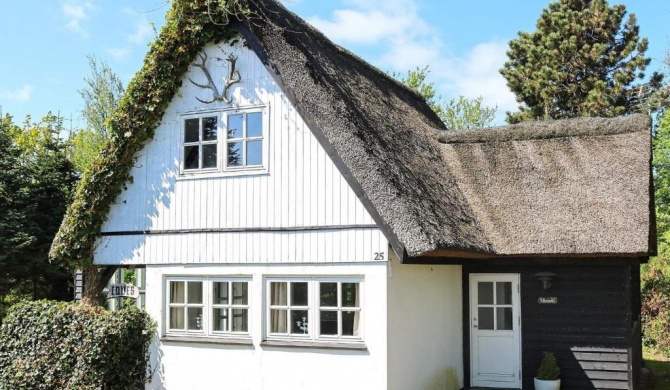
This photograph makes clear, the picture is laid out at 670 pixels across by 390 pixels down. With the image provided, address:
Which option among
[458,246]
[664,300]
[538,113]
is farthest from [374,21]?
[538,113]

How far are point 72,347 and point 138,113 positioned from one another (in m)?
3.89

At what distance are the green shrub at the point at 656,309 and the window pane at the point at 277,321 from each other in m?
12.5

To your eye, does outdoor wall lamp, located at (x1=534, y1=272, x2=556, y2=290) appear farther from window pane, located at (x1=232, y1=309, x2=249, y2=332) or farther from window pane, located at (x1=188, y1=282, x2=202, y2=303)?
Answer: window pane, located at (x1=188, y1=282, x2=202, y2=303)

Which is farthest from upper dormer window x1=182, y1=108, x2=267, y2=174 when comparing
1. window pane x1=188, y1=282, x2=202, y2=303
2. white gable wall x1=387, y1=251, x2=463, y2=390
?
white gable wall x1=387, y1=251, x2=463, y2=390

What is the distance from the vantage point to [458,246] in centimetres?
992

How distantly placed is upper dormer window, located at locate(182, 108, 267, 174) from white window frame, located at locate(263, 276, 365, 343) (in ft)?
6.32

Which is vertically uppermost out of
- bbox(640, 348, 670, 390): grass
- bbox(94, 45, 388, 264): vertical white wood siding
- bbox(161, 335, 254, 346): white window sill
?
bbox(94, 45, 388, 264): vertical white wood siding

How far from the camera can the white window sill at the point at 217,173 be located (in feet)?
35.7

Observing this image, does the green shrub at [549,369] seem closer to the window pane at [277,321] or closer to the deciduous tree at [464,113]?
the window pane at [277,321]

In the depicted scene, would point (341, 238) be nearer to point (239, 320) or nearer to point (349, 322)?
point (349, 322)

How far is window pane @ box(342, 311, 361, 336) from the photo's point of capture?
10.0 m

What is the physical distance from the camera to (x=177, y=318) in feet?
37.4

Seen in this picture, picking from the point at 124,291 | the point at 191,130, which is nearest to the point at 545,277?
the point at 191,130

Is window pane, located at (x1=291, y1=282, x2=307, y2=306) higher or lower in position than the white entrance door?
higher
